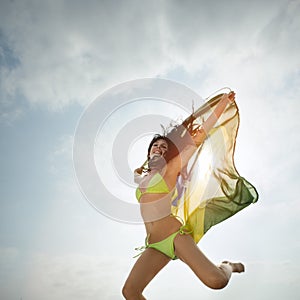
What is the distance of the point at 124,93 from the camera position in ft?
19.4

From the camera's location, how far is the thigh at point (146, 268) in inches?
154

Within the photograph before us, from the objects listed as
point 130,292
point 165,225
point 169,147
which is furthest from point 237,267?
point 169,147

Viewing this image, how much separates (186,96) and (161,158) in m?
1.41

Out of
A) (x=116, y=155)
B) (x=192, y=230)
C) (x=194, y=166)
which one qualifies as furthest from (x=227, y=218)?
(x=116, y=155)

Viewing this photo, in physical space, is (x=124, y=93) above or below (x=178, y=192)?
above

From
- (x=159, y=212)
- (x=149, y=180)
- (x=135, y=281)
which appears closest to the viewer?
(x=135, y=281)

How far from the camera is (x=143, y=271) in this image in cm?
398

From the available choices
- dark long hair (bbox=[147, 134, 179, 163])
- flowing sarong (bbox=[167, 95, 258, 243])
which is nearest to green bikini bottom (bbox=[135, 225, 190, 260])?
flowing sarong (bbox=[167, 95, 258, 243])

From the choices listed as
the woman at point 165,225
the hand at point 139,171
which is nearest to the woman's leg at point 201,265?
the woman at point 165,225

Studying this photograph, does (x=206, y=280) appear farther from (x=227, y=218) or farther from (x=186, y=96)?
(x=186, y=96)

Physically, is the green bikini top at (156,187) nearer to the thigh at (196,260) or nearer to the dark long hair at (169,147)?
the dark long hair at (169,147)

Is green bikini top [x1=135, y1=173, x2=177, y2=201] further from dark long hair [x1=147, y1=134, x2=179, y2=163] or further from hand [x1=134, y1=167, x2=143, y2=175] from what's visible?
hand [x1=134, y1=167, x2=143, y2=175]

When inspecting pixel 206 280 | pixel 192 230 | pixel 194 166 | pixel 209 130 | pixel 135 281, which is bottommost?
pixel 206 280

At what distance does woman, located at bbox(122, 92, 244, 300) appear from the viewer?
379cm
